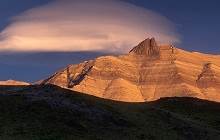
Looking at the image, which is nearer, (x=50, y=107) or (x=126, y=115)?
(x=50, y=107)

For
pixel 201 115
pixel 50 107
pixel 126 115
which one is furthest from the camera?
pixel 201 115

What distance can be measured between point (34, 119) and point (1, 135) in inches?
335

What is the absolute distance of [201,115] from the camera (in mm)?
86688

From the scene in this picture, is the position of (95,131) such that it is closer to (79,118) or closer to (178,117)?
(79,118)

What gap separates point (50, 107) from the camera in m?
64.8

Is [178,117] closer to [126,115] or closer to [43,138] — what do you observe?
[126,115]

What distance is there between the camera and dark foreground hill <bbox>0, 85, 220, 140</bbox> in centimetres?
5734

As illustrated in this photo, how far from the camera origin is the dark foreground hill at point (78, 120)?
188 feet

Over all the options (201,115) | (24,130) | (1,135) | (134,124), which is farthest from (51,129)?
(201,115)

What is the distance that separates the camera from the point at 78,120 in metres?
62.9

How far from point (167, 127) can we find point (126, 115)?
19.5 feet

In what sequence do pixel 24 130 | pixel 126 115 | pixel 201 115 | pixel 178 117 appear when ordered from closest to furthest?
pixel 24 130
pixel 126 115
pixel 178 117
pixel 201 115

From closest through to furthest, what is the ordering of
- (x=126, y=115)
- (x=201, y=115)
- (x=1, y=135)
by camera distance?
(x=1, y=135) < (x=126, y=115) < (x=201, y=115)

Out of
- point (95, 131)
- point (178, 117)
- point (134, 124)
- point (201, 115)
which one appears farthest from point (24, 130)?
point (201, 115)
